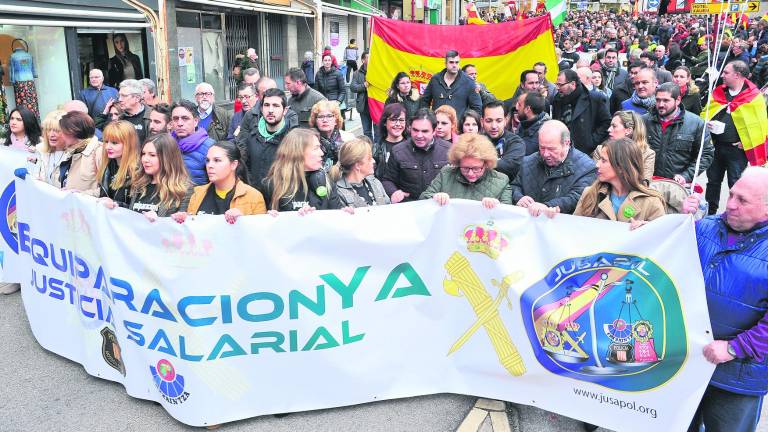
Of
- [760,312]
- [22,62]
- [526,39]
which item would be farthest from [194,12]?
[760,312]

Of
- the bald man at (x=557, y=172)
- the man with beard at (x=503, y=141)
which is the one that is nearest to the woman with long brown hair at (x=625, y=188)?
the bald man at (x=557, y=172)

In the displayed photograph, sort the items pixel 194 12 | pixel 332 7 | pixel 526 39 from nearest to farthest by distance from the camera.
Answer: pixel 526 39, pixel 194 12, pixel 332 7

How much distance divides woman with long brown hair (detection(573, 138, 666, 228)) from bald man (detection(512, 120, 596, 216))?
58cm

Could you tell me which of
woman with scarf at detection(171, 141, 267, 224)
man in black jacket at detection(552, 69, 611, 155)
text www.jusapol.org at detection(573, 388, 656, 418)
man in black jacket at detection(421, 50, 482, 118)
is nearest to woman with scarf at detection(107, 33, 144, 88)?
man in black jacket at detection(421, 50, 482, 118)

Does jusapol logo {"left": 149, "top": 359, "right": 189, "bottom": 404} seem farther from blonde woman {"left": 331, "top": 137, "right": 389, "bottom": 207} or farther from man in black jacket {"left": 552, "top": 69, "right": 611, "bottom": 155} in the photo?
man in black jacket {"left": 552, "top": 69, "right": 611, "bottom": 155}

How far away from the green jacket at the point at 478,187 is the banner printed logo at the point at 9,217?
11.4 feet

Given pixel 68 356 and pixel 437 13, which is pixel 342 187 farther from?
pixel 437 13

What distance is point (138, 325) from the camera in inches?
154

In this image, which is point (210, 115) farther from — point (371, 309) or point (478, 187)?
point (371, 309)

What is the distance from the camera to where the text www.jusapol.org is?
11.5 ft

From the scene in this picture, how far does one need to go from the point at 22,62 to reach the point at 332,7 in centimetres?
1295

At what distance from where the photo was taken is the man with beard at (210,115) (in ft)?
24.2

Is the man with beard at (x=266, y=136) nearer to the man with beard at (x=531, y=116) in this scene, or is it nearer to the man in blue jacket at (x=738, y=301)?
the man with beard at (x=531, y=116)

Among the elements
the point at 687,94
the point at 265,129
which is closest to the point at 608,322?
the point at 265,129
